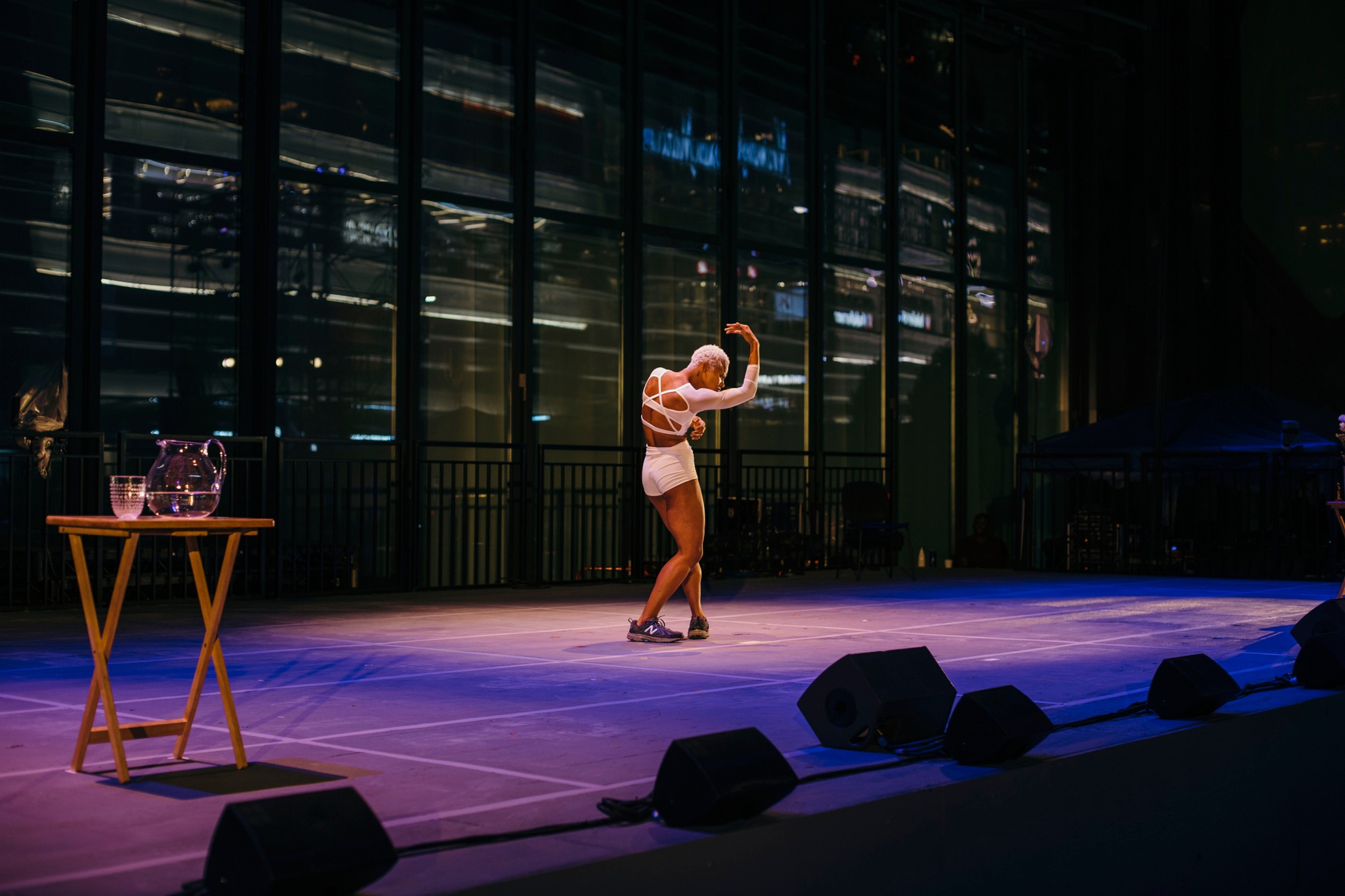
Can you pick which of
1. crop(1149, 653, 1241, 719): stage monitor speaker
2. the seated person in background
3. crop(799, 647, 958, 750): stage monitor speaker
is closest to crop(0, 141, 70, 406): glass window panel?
crop(799, 647, 958, 750): stage monitor speaker

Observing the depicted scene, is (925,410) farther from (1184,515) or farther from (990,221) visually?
(1184,515)

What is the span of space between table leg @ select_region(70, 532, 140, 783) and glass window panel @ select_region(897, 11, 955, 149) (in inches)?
639

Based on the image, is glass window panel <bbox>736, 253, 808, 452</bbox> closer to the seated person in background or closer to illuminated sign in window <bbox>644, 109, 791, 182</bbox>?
illuminated sign in window <bbox>644, 109, 791, 182</bbox>

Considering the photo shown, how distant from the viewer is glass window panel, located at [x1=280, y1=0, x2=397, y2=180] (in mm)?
13203

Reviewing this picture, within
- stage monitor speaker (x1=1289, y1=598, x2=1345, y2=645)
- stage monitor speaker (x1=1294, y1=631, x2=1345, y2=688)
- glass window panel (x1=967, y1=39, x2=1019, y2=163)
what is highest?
glass window panel (x1=967, y1=39, x2=1019, y2=163)

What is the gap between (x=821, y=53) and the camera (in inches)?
703

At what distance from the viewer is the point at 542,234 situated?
1516 cm

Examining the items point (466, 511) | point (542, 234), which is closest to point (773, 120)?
point (542, 234)

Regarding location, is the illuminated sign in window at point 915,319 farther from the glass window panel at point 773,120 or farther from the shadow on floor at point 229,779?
the shadow on floor at point 229,779

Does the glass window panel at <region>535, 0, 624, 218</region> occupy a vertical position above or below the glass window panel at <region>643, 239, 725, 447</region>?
above

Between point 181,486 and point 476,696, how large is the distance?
200 cm

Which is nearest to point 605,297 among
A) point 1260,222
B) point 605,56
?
point 605,56

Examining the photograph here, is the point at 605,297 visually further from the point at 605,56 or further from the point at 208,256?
the point at 208,256

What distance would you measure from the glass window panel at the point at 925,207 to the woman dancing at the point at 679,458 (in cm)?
1115
